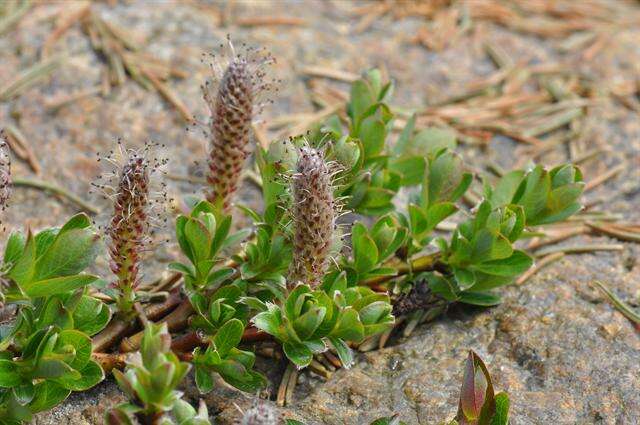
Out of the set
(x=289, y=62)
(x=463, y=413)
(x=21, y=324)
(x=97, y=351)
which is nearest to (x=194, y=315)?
(x=97, y=351)

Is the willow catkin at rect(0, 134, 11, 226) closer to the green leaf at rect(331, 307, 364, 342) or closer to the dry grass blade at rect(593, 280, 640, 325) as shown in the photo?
the green leaf at rect(331, 307, 364, 342)

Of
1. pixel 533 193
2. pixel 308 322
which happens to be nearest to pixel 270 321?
pixel 308 322

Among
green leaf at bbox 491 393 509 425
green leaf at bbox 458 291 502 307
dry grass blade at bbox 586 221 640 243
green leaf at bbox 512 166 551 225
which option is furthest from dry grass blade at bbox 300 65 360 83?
green leaf at bbox 491 393 509 425

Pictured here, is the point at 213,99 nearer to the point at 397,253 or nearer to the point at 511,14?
the point at 397,253

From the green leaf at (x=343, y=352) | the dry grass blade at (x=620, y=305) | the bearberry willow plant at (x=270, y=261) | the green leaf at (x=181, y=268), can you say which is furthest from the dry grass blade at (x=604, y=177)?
the green leaf at (x=181, y=268)

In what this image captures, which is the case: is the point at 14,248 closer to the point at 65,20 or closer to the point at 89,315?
the point at 89,315
